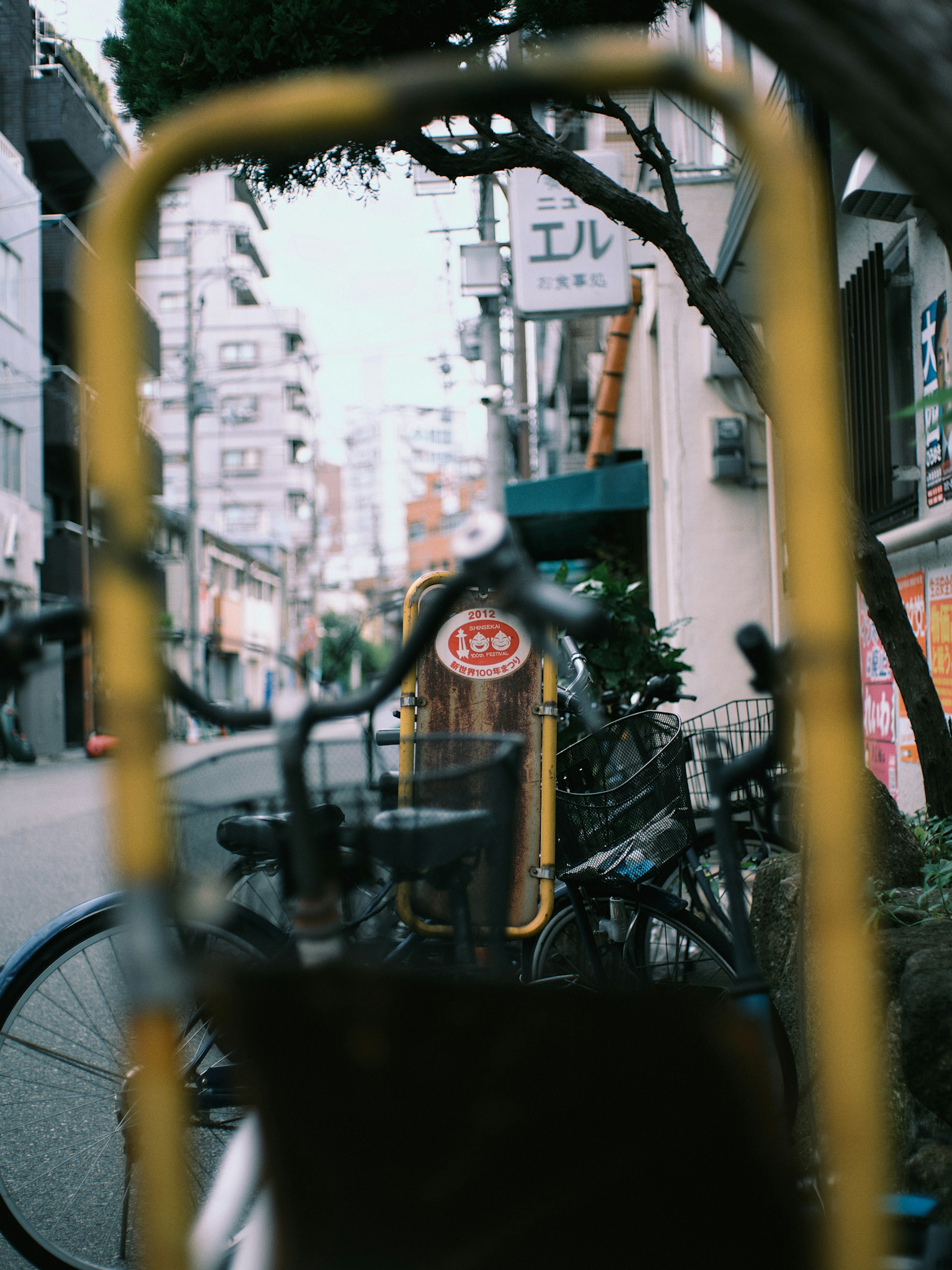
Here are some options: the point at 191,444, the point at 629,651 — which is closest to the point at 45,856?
the point at 629,651

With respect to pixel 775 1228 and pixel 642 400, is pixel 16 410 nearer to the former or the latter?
pixel 642 400

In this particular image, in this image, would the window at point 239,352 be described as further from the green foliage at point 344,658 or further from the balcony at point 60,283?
the green foliage at point 344,658

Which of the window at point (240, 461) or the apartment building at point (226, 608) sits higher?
the window at point (240, 461)

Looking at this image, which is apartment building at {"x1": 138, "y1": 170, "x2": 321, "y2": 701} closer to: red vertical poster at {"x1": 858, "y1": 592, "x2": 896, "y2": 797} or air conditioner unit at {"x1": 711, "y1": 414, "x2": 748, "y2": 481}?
air conditioner unit at {"x1": 711, "y1": 414, "x2": 748, "y2": 481}

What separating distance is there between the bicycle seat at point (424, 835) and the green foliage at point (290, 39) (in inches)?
108

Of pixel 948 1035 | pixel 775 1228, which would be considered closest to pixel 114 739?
pixel 775 1228

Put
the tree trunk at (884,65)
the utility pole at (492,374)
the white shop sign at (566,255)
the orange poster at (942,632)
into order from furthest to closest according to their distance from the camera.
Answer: the utility pole at (492,374) → the white shop sign at (566,255) → the orange poster at (942,632) → the tree trunk at (884,65)

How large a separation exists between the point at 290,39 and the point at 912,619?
400 centimetres

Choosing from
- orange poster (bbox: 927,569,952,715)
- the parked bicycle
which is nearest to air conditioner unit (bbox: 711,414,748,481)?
orange poster (bbox: 927,569,952,715)

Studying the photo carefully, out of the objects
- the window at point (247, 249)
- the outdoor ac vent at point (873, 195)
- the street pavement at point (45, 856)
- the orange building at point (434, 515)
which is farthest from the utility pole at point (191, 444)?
the orange building at point (434, 515)

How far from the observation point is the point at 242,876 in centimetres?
200

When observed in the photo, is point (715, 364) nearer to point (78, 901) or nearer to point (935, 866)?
point (78, 901)

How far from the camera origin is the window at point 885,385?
5637 mm

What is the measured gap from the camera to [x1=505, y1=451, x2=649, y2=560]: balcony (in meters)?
10.7
